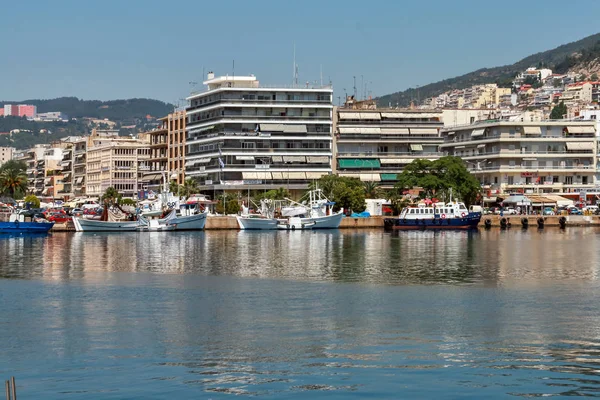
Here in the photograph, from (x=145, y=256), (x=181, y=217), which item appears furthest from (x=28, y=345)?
(x=181, y=217)

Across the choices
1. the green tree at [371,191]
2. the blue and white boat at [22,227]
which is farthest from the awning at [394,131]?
the blue and white boat at [22,227]

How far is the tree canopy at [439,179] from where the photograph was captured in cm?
13525

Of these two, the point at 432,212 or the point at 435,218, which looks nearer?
the point at 435,218

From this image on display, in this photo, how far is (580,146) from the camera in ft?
495

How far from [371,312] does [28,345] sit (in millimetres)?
13442

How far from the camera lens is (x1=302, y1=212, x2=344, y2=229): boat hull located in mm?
120812

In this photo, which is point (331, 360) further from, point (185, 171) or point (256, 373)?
point (185, 171)

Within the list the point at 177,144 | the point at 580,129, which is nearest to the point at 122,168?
the point at 177,144

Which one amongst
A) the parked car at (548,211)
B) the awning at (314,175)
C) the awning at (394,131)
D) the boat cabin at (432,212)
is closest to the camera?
the boat cabin at (432,212)

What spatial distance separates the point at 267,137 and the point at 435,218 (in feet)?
106

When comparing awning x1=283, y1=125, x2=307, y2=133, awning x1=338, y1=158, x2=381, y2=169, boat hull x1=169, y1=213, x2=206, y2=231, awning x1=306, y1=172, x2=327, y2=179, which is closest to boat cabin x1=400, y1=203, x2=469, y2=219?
awning x1=306, y1=172, x2=327, y2=179

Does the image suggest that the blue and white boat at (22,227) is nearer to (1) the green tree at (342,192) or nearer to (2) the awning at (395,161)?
(1) the green tree at (342,192)

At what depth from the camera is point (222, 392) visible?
80.9 ft

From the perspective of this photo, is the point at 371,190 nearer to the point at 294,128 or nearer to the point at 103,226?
the point at 294,128
